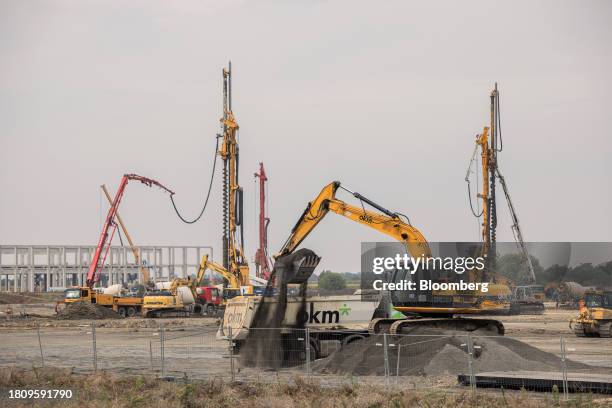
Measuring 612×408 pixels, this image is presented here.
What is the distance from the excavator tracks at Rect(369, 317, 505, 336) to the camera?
30703 mm

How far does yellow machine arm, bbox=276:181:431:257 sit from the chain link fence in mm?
6434

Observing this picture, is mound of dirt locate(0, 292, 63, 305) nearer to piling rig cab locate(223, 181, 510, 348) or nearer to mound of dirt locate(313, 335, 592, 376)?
piling rig cab locate(223, 181, 510, 348)

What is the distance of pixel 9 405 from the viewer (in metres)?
20.5

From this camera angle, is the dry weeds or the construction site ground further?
the construction site ground

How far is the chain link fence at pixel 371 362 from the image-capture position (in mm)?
23797

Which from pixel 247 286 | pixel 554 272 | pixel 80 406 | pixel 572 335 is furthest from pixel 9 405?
pixel 554 272

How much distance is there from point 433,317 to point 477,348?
5837 mm

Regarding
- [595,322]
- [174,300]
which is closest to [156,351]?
[595,322]

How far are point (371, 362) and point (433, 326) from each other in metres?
4.68

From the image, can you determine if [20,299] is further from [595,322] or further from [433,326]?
[433,326]

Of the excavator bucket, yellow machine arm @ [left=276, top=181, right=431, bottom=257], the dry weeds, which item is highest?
yellow machine arm @ [left=276, top=181, right=431, bottom=257]

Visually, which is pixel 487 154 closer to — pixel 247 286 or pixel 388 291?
pixel 247 286

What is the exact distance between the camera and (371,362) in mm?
27844

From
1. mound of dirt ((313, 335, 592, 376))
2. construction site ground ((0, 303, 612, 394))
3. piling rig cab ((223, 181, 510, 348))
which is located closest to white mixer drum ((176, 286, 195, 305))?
construction site ground ((0, 303, 612, 394))
